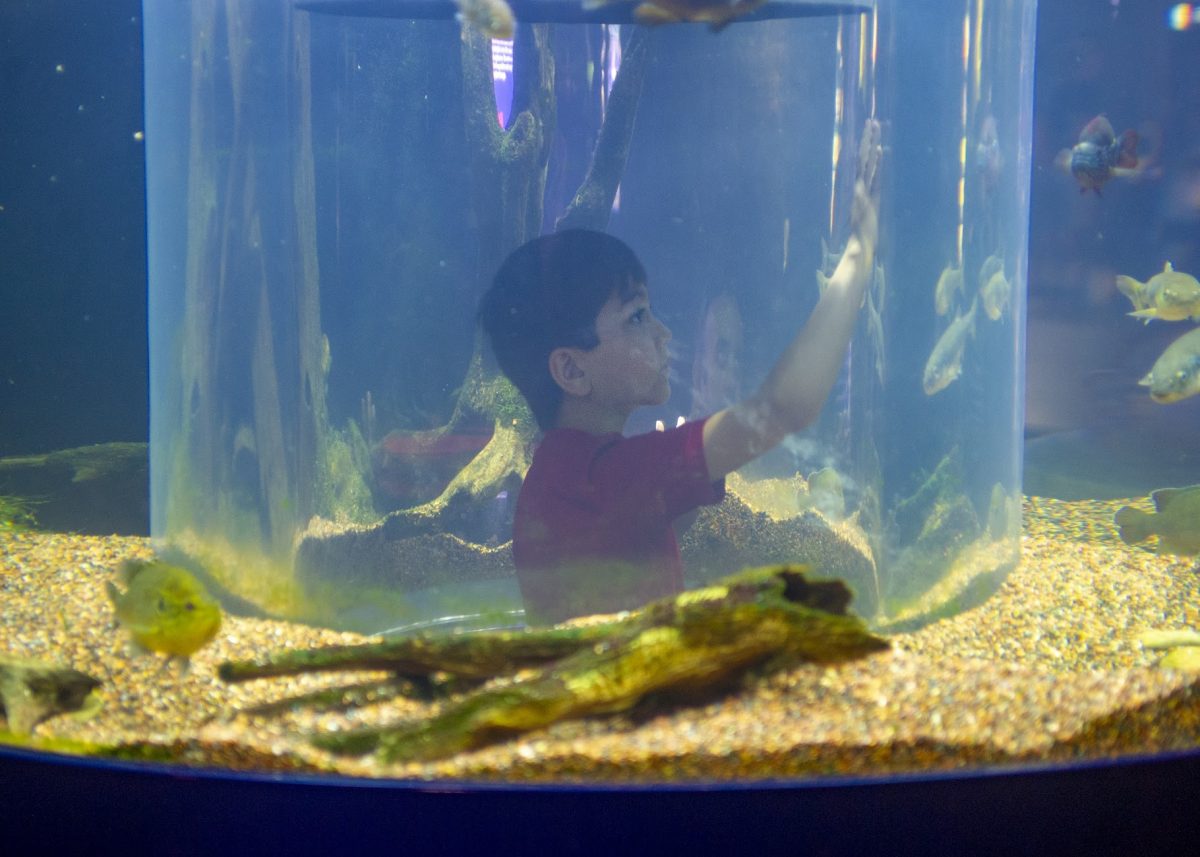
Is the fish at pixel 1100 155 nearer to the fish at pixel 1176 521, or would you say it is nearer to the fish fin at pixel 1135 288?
the fish fin at pixel 1135 288

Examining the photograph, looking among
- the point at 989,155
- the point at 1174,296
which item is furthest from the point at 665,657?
the point at 1174,296

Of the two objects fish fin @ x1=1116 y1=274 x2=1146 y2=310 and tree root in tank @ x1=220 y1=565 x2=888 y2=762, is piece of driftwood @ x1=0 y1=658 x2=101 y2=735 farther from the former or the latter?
fish fin @ x1=1116 y1=274 x2=1146 y2=310

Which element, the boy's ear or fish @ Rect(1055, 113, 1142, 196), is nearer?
the boy's ear

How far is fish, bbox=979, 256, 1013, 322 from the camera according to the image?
3.36 meters

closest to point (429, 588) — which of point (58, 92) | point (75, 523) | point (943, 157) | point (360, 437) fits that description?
point (360, 437)

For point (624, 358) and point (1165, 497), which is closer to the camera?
point (624, 358)

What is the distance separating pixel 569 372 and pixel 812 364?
2.79 ft

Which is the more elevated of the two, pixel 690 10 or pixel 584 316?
pixel 690 10

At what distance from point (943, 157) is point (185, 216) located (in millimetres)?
3114

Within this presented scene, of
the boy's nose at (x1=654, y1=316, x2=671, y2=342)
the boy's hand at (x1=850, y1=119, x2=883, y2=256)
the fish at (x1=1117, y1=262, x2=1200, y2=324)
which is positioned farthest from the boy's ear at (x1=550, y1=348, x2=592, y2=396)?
the fish at (x1=1117, y1=262, x2=1200, y2=324)

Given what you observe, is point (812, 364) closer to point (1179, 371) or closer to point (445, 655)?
point (445, 655)

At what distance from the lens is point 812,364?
273 cm

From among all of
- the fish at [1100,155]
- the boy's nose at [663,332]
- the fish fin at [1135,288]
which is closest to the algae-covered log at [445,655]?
the boy's nose at [663,332]

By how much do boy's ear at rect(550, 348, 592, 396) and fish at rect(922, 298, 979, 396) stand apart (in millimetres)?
1453
